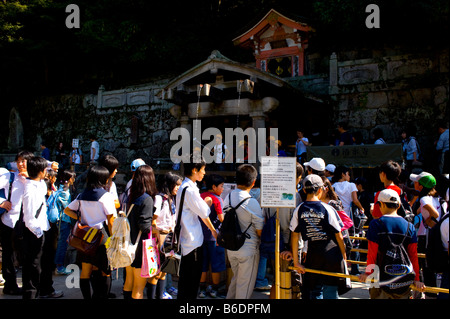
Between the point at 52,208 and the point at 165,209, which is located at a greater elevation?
the point at 165,209

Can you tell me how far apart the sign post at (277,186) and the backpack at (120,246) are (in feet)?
4.91

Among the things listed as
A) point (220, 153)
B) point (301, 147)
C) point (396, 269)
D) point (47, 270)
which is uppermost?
point (301, 147)

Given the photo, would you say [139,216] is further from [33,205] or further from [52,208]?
[52,208]

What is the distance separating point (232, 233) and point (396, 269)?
165 centimetres

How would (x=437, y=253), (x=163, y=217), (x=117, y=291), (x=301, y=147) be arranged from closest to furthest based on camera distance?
(x=437, y=253)
(x=163, y=217)
(x=117, y=291)
(x=301, y=147)

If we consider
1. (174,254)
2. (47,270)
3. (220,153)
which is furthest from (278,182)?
(220,153)

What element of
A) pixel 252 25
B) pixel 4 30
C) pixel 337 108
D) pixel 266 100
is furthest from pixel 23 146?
pixel 337 108

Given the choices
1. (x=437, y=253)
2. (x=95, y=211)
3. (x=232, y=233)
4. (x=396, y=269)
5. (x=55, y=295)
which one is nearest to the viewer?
(x=437, y=253)

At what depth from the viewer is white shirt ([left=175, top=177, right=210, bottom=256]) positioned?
13.5ft

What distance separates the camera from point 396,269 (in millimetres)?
3309

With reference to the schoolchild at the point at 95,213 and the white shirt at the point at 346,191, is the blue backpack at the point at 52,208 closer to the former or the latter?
the schoolchild at the point at 95,213

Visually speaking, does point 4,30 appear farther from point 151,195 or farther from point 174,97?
point 151,195

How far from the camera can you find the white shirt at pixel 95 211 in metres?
4.17

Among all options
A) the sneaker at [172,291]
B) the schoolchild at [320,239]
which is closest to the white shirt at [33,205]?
the sneaker at [172,291]
